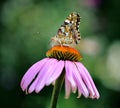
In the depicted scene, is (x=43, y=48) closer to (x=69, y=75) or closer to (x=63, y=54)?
(x=63, y=54)

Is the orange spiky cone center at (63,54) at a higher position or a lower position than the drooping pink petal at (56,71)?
higher

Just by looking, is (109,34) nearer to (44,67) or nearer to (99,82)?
(99,82)

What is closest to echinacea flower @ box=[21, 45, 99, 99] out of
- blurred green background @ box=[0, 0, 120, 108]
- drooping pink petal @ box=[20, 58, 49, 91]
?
drooping pink petal @ box=[20, 58, 49, 91]

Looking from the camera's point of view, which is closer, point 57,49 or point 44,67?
point 44,67

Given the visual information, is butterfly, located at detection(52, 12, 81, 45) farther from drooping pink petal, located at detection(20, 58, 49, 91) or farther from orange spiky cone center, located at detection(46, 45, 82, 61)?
drooping pink petal, located at detection(20, 58, 49, 91)

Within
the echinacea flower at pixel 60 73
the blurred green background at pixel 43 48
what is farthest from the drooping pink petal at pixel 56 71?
the blurred green background at pixel 43 48

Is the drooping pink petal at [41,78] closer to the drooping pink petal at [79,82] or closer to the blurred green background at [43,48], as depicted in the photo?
the drooping pink petal at [79,82]

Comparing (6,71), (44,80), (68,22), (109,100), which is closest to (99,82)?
(109,100)
